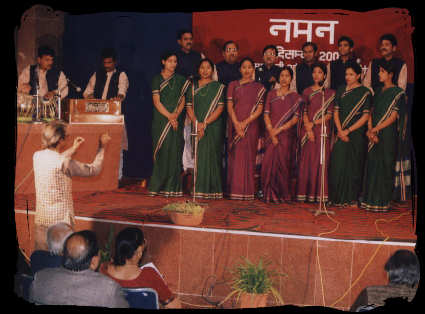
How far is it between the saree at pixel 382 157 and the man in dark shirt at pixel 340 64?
1.41 feet

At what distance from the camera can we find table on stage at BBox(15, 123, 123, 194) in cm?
660

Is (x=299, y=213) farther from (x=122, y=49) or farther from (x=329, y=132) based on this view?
(x=122, y=49)

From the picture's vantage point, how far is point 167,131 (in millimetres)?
6984

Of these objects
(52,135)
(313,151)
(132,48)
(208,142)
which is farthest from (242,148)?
(52,135)

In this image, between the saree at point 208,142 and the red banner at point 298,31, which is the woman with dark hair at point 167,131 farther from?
the red banner at point 298,31

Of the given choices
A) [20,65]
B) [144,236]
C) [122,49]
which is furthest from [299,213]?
[20,65]

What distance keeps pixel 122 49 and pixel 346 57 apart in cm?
230

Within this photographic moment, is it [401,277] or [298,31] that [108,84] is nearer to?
[298,31]

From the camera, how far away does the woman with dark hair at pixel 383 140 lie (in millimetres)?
6559

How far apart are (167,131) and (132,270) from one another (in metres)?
1.75

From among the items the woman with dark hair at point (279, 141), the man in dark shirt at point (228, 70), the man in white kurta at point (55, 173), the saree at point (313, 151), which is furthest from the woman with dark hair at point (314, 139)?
the man in white kurta at point (55, 173)

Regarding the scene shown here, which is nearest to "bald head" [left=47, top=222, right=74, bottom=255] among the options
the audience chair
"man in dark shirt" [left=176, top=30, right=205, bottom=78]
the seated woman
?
the seated woman

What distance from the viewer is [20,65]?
6.70 meters

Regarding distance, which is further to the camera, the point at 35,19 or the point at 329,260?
the point at 35,19
